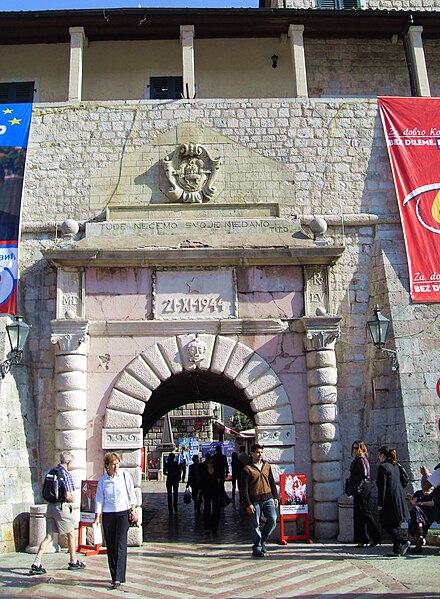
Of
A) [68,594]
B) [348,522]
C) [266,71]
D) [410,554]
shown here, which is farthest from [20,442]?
[266,71]

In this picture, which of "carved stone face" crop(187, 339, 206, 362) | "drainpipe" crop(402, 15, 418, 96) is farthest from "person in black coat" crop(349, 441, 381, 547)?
"drainpipe" crop(402, 15, 418, 96)

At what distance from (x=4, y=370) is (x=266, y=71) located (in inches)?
365

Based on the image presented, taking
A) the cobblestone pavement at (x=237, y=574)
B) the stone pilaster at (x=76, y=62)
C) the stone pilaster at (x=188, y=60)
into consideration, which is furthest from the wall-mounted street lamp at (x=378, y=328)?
the stone pilaster at (x=76, y=62)

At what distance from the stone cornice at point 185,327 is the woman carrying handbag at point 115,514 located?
3716 millimetres

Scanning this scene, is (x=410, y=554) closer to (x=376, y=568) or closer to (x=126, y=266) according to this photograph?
(x=376, y=568)

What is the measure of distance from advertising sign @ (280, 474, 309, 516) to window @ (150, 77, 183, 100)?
8.91m

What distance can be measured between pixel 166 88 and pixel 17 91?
11.4 ft

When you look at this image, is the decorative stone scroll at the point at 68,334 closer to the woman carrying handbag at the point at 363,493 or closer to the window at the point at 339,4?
the woman carrying handbag at the point at 363,493

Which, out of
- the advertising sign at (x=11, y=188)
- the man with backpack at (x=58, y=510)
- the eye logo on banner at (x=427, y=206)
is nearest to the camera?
the man with backpack at (x=58, y=510)

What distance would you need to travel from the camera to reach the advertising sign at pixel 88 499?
9.00m

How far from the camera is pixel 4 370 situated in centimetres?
977

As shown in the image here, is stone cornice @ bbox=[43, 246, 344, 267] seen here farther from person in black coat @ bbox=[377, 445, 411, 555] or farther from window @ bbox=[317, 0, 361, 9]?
window @ bbox=[317, 0, 361, 9]

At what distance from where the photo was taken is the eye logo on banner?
37.6 ft

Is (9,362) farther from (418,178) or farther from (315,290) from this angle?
(418,178)
